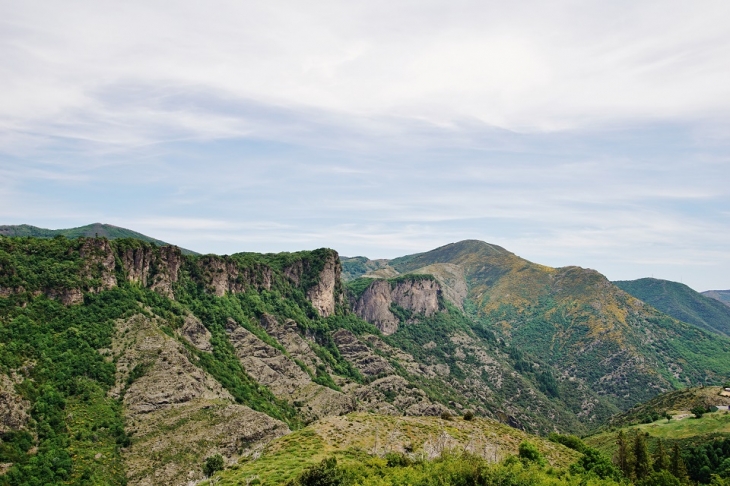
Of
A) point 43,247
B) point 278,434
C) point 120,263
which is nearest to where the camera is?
point 278,434

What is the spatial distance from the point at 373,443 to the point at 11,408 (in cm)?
7639

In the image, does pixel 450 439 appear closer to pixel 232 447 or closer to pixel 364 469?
pixel 364 469

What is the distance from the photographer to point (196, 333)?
180875 mm

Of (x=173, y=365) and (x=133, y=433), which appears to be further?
(x=173, y=365)

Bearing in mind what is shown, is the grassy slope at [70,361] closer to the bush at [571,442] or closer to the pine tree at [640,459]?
the bush at [571,442]

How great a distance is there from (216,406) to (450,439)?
Result: 6228 cm

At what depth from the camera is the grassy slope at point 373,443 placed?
90.2 m

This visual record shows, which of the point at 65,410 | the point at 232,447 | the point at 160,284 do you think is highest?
the point at 160,284

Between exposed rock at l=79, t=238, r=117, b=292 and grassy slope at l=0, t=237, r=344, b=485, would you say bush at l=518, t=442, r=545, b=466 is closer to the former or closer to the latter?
grassy slope at l=0, t=237, r=344, b=485

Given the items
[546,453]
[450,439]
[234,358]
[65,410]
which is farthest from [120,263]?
[546,453]

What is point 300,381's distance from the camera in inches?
7692

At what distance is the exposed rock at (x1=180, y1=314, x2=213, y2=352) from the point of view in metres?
177

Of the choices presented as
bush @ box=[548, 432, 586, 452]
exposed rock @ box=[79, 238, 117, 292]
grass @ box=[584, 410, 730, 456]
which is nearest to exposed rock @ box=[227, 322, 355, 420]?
exposed rock @ box=[79, 238, 117, 292]

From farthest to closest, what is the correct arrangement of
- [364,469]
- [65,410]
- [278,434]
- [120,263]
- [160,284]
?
[160,284] → [120,263] → [278,434] → [65,410] → [364,469]
